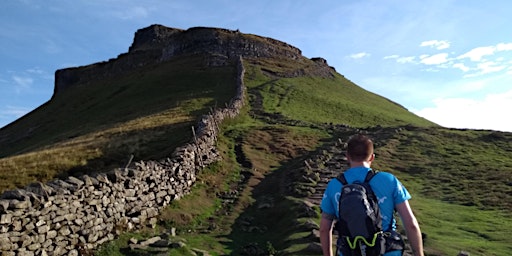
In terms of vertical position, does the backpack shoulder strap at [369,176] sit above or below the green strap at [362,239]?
above

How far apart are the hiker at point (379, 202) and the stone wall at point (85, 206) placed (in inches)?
337

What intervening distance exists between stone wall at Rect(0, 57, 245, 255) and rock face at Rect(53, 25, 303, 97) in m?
63.6

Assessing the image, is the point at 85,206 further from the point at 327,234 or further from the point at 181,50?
the point at 181,50

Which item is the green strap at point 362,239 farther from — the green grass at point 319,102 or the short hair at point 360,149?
the green grass at point 319,102

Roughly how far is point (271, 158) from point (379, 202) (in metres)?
25.1

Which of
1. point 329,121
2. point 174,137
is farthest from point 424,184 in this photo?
point 329,121

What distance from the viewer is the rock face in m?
88.7

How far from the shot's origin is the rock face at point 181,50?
3492 inches

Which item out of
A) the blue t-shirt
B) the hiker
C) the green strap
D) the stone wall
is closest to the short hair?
the hiker

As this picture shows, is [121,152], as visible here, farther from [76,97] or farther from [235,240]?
[76,97]

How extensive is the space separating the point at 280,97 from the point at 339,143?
1107 inches

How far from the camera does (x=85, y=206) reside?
1376 cm

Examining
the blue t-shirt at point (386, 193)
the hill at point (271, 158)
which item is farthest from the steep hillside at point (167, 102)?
the blue t-shirt at point (386, 193)

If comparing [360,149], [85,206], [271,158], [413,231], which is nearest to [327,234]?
[413,231]
